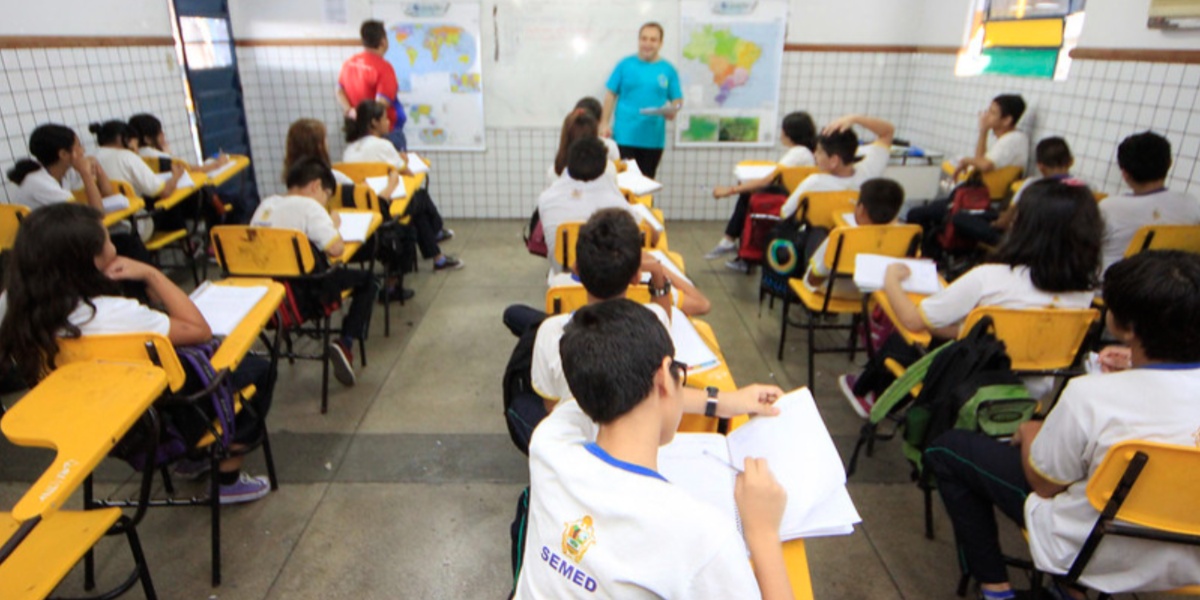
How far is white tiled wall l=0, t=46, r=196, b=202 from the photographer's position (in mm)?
3568

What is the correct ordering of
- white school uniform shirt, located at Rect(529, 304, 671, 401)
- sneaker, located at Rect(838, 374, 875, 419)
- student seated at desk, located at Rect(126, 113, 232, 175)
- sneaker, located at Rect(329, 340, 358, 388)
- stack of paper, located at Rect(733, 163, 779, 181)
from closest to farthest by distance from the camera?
white school uniform shirt, located at Rect(529, 304, 671, 401)
sneaker, located at Rect(838, 374, 875, 419)
sneaker, located at Rect(329, 340, 358, 388)
student seated at desk, located at Rect(126, 113, 232, 175)
stack of paper, located at Rect(733, 163, 779, 181)

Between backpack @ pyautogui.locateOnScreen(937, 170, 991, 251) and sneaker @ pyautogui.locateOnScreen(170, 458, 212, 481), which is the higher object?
backpack @ pyautogui.locateOnScreen(937, 170, 991, 251)

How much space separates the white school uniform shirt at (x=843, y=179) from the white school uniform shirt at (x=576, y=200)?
969 millimetres

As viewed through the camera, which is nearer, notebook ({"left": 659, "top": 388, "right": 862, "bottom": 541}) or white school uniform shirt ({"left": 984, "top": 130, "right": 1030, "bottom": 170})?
notebook ({"left": 659, "top": 388, "right": 862, "bottom": 541})

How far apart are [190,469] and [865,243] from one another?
8.80 ft

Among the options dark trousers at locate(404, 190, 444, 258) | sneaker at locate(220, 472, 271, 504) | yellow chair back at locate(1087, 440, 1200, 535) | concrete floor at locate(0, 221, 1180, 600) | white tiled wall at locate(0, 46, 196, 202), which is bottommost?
concrete floor at locate(0, 221, 1180, 600)

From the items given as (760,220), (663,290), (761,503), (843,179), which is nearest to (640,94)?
(760,220)

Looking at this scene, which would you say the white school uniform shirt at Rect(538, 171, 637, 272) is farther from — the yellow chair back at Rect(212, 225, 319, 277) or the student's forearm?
the student's forearm

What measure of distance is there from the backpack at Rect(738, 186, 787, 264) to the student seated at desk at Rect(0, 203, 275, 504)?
2906 millimetres

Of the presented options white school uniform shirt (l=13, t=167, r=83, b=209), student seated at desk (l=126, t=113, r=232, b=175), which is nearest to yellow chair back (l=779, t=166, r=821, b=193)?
student seated at desk (l=126, t=113, r=232, b=175)

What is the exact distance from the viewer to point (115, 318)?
177 centimetres

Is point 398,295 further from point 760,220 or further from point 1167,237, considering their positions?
point 1167,237

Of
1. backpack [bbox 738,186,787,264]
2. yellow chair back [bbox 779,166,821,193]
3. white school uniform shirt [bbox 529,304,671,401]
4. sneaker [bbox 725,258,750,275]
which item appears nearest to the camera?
white school uniform shirt [bbox 529,304,671,401]

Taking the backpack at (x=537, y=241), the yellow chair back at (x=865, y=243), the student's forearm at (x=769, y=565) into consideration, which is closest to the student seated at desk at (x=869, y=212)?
the yellow chair back at (x=865, y=243)
